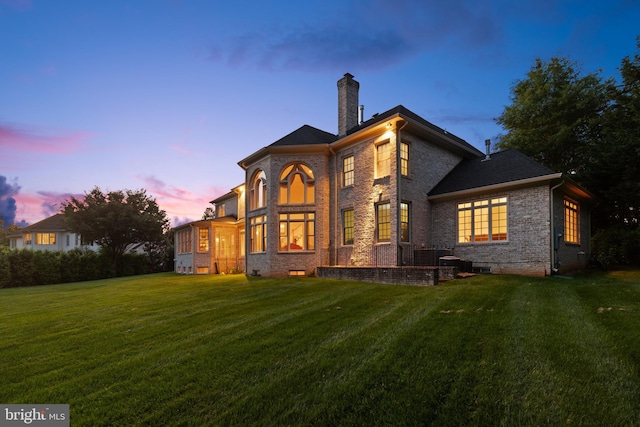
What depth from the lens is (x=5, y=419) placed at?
3.33 meters

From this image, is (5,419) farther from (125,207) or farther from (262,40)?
(125,207)

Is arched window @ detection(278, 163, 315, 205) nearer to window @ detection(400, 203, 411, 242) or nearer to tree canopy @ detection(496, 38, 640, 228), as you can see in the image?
window @ detection(400, 203, 411, 242)

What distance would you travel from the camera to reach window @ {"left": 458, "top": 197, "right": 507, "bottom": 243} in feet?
42.5

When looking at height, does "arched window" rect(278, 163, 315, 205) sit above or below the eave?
above

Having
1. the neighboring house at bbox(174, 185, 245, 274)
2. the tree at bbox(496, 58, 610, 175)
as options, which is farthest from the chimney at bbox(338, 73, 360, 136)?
the tree at bbox(496, 58, 610, 175)

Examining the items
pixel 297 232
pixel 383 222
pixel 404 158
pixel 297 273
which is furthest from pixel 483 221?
pixel 297 273

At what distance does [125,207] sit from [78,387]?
30957mm

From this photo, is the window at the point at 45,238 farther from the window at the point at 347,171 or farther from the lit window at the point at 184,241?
the window at the point at 347,171

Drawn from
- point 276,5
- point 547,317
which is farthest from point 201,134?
point 547,317

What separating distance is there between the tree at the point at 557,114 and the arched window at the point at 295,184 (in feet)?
46.8

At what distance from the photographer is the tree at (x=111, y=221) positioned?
94.5ft

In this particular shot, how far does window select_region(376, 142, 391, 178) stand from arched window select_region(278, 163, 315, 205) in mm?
3821

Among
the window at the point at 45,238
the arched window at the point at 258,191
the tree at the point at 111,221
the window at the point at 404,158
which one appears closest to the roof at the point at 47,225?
the window at the point at 45,238

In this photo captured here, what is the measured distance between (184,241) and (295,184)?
13.9 metres
